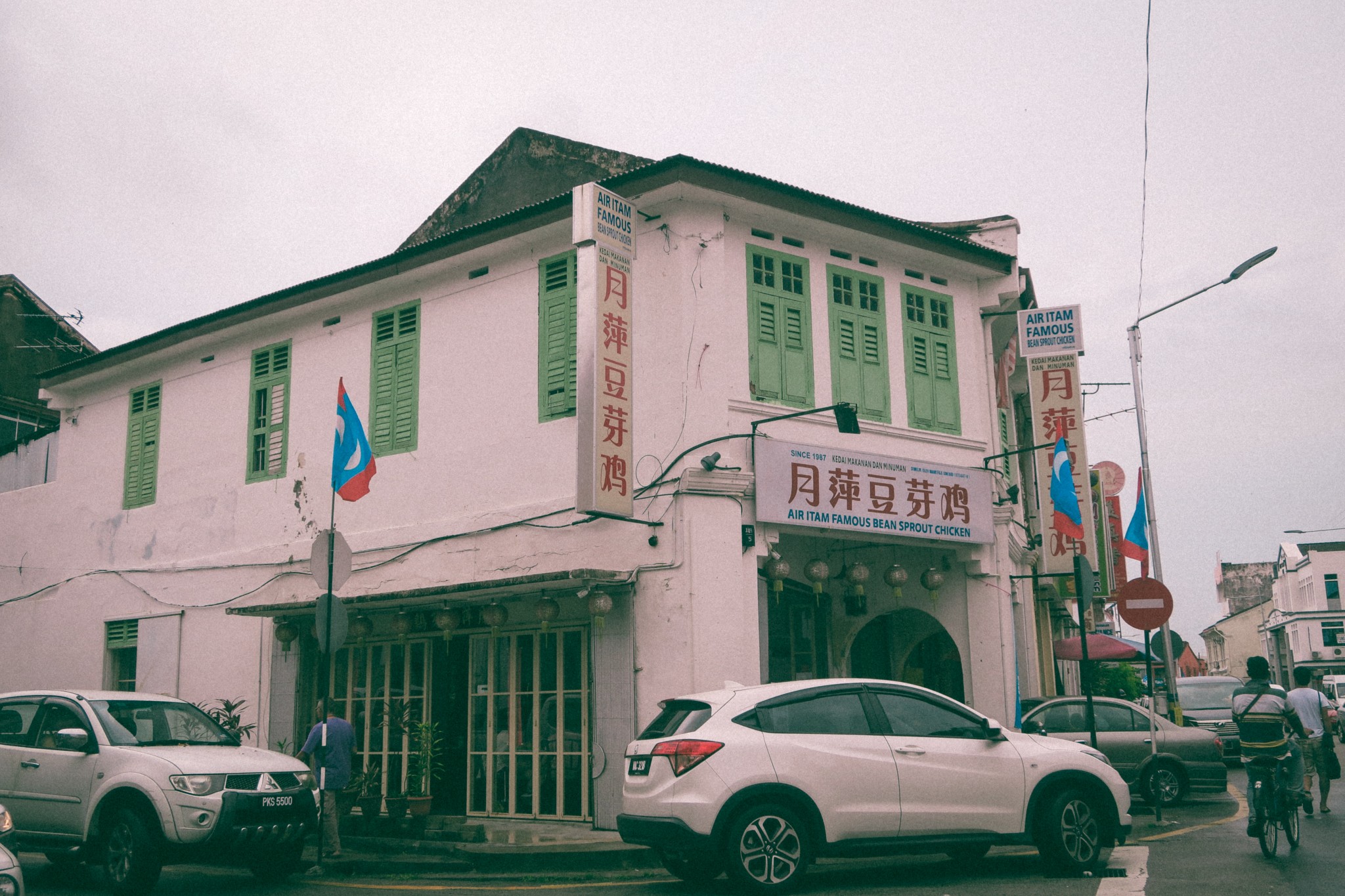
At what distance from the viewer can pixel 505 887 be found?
10281 mm

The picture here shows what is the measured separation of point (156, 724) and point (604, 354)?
585cm

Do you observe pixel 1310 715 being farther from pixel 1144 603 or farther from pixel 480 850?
pixel 480 850

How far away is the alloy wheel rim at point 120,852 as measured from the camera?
9.80 m

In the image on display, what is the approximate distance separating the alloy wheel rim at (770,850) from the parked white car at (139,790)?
4.30m

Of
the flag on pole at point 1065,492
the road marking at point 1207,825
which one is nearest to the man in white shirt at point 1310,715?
the road marking at point 1207,825

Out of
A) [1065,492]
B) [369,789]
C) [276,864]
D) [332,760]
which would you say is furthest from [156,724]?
[1065,492]

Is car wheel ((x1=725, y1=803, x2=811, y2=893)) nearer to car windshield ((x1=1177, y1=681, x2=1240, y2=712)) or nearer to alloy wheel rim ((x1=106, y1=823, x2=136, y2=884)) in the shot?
alloy wheel rim ((x1=106, y1=823, x2=136, y2=884))

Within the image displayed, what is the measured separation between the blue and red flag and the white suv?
20.1 feet

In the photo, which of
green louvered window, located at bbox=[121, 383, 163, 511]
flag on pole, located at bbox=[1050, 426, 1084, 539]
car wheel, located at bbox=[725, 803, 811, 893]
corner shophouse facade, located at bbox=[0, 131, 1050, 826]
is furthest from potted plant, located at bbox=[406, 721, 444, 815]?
flag on pole, located at bbox=[1050, 426, 1084, 539]

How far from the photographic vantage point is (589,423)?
40.9 ft

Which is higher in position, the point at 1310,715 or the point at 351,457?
the point at 351,457

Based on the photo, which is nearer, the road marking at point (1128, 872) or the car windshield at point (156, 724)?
the road marking at point (1128, 872)

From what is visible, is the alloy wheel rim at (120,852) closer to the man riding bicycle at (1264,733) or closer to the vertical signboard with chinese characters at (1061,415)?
the man riding bicycle at (1264,733)

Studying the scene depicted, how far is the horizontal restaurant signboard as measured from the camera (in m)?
13.7
